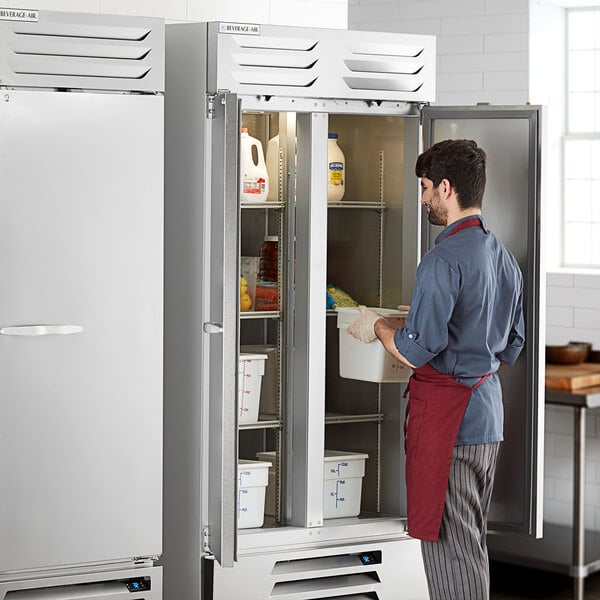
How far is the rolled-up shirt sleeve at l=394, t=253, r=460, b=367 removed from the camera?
115 inches

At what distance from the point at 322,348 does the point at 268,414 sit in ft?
1.12

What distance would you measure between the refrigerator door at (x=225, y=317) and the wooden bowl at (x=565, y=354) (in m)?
2.13

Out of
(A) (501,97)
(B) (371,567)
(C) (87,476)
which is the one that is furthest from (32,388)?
(A) (501,97)

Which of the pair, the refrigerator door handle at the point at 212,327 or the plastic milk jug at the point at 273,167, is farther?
the plastic milk jug at the point at 273,167

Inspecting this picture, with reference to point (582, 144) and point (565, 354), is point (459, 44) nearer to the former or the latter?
point (582, 144)

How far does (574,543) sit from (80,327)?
2.43 meters

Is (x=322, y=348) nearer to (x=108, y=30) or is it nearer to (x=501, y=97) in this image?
(x=108, y=30)

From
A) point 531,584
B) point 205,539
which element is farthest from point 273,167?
point 531,584

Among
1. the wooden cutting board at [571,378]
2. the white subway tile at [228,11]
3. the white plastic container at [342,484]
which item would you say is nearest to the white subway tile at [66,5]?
the white subway tile at [228,11]

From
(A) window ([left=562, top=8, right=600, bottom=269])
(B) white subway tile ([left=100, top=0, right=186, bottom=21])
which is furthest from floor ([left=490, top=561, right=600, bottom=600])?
(B) white subway tile ([left=100, top=0, right=186, bottom=21])

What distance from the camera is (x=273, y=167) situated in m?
3.37

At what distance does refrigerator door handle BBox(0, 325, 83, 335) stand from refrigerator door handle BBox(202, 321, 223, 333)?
378 millimetres

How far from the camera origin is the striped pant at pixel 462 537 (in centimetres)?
305

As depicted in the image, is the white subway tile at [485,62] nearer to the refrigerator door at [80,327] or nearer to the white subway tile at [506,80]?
the white subway tile at [506,80]
